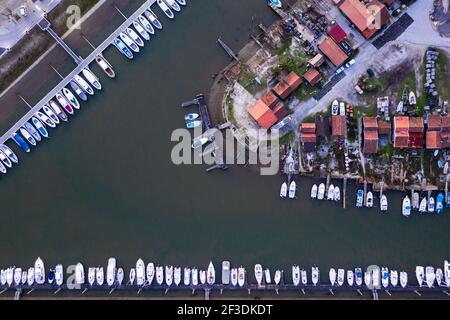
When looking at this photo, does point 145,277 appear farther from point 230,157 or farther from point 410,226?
point 410,226

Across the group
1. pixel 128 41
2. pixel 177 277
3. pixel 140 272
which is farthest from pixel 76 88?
pixel 177 277

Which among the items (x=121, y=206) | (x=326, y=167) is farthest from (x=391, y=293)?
(x=121, y=206)

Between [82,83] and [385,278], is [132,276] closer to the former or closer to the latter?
[82,83]

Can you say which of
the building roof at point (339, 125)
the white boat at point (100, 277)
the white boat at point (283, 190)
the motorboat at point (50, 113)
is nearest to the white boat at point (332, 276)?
the white boat at point (283, 190)

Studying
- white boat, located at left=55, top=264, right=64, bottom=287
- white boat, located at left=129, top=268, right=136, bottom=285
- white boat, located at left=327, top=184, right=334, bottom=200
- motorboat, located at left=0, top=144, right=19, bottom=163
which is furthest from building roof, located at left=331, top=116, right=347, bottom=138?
motorboat, located at left=0, top=144, right=19, bottom=163

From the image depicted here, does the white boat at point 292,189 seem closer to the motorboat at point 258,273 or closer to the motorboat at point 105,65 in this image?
the motorboat at point 258,273

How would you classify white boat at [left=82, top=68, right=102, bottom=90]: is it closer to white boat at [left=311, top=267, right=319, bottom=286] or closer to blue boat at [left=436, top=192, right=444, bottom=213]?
white boat at [left=311, top=267, right=319, bottom=286]
